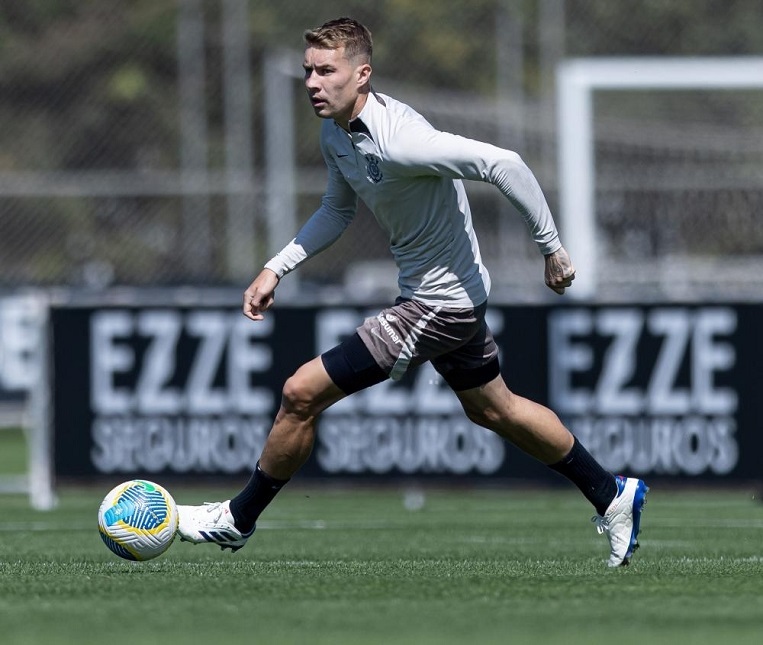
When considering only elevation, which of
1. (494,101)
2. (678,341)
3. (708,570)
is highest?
(494,101)

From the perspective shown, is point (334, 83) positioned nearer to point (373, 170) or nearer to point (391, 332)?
point (373, 170)

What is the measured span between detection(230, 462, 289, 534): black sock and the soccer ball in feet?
0.81

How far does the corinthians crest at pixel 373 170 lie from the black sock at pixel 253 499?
4.04 ft

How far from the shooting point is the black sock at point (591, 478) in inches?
276

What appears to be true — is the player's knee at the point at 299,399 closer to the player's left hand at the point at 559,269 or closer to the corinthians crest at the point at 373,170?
the corinthians crest at the point at 373,170

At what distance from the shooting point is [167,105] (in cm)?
2236

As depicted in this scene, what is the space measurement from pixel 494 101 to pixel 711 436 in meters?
10.2

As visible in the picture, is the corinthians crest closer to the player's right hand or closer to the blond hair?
the blond hair

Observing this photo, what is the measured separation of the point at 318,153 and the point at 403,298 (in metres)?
14.0

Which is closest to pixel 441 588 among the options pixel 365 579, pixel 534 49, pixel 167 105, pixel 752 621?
pixel 365 579

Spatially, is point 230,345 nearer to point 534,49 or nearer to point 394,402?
point 394,402

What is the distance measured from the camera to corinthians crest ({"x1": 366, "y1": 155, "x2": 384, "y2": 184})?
262 inches

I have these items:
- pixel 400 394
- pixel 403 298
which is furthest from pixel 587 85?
pixel 403 298

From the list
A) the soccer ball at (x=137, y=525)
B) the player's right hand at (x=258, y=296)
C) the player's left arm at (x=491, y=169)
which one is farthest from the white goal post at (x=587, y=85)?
the soccer ball at (x=137, y=525)
